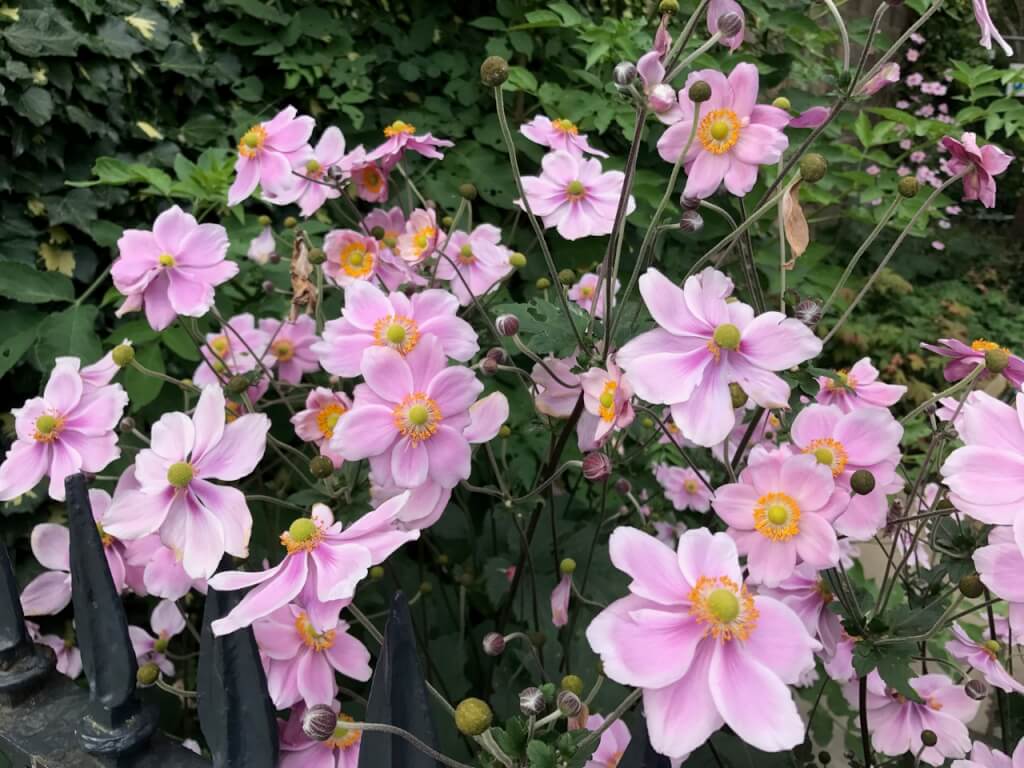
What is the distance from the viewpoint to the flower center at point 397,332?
0.73 m

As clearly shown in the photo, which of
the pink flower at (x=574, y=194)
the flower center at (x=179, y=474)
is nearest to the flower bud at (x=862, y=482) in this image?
the pink flower at (x=574, y=194)

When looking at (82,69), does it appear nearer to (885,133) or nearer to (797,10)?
(797,10)

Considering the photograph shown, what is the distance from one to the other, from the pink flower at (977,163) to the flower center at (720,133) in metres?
0.21

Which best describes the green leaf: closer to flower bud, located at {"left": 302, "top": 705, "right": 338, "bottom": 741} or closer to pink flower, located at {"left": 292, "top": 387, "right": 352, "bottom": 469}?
pink flower, located at {"left": 292, "top": 387, "right": 352, "bottom": 469}

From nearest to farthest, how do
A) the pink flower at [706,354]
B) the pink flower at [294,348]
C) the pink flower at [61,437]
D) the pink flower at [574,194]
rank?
1. the pink flower at [706,354]
2. the pink flower at [61,437]
3. the pink flower at [574,194]
4. the pink flower at [294,348]

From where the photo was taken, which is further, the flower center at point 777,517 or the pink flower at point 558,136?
the pink flower at point 558,136

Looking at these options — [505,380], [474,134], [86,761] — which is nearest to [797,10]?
[474,134]

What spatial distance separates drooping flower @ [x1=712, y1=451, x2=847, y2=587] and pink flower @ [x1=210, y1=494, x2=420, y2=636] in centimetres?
27

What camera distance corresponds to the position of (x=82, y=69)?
4.93 feet

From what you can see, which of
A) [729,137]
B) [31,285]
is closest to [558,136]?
[729,137]

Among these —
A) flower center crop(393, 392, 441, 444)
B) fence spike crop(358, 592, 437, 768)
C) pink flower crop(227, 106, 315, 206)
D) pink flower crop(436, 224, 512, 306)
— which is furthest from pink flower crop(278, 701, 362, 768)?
pink flower crop(227, 106, 315, 206)

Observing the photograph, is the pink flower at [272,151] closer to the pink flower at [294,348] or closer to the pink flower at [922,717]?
the pink flower at [294,348]

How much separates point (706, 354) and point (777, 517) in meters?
0.14

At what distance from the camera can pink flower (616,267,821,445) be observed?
58cm
